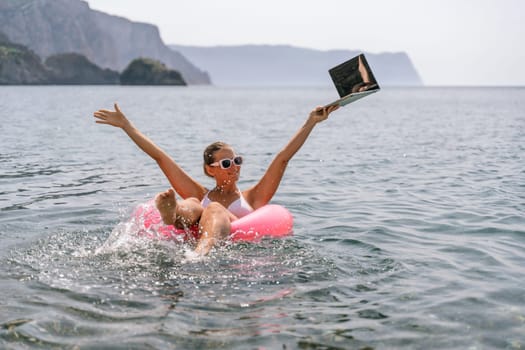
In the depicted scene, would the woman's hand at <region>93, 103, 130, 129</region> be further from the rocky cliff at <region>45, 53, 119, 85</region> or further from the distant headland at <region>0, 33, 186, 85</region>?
the rocky cliff at <region>45, 53, 119, 85</region>

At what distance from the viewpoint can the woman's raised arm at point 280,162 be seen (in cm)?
621

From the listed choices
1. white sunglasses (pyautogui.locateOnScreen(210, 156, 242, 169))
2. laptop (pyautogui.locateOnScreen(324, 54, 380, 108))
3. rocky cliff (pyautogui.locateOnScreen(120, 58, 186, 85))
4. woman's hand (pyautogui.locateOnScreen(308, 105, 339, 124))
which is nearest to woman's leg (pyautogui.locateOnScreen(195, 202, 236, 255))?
white sunglasses (pyautogui.locateOnScreen(210, 156, 242, 169))

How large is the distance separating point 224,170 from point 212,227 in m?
0.90

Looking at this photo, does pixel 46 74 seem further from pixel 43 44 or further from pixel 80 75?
pixel 43 44

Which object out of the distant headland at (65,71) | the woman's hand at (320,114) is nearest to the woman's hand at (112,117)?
the woman's hand at (320,114)

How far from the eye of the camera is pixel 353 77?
596 centimetres

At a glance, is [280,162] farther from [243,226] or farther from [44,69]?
[44,69]

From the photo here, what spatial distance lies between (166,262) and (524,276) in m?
3.29

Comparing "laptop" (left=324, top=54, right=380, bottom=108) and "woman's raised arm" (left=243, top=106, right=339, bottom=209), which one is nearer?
"laptop" (left=324, top=54, right=380, bottom=108)

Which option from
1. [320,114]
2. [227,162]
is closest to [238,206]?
[227,162]

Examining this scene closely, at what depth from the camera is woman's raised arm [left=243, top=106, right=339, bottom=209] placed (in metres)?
6.21

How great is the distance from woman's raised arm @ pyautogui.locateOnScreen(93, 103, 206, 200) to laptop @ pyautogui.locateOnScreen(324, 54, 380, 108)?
73.6 inches

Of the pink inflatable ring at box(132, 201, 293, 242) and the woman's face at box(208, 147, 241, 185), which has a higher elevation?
the woman's face at box(208, 147, 241, 185)

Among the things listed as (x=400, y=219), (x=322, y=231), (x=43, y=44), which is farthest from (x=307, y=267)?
(x=43, y=44)
